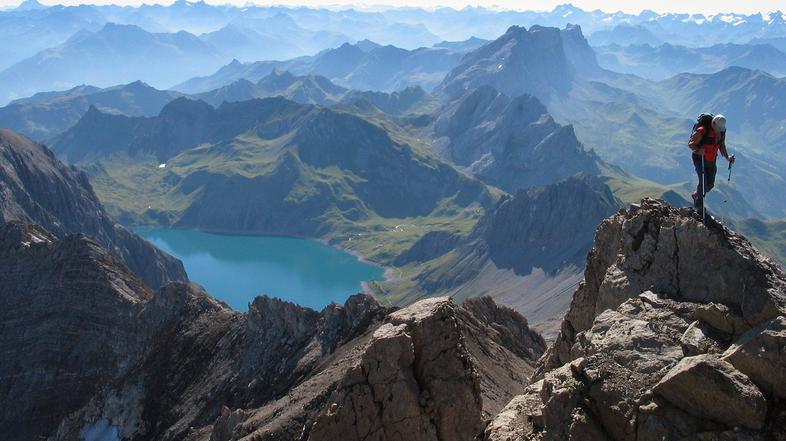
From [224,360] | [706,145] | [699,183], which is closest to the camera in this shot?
[706,145]

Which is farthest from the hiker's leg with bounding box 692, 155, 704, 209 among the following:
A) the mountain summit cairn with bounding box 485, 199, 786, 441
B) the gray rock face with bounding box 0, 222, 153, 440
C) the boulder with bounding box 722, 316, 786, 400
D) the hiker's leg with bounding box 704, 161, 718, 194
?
the gray rock face with bounding box 0, 222, 153, 440

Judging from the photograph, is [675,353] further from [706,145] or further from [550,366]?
[550,366]

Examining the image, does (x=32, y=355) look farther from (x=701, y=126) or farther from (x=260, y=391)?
(x=701, y=126)

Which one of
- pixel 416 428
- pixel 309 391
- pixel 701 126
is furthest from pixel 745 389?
pixel 309 391

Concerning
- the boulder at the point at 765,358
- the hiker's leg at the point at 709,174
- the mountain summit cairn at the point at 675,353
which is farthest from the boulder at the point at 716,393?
the hiker's leg at the point at 709,174

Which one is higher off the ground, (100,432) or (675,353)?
(675,353)

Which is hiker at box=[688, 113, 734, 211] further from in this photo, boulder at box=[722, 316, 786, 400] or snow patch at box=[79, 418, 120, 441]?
snow patch at box=[79, 418, 120, 441]

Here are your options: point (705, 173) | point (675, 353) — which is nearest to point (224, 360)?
point (705, 173)

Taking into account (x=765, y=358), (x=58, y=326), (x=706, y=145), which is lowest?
(x=765, y=358)
